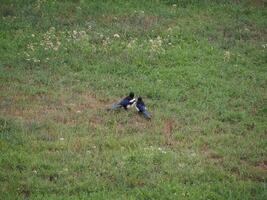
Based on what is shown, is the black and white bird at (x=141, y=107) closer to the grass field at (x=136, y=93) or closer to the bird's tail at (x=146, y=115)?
the bird's tail at (x=146, y=115)

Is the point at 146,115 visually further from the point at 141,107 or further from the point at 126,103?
the point at 126,103

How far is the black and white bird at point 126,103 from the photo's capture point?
1362cm

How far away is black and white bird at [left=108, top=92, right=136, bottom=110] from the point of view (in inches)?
536

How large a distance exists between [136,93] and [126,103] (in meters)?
1.32

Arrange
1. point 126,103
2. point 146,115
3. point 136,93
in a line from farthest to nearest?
Result: point 136,93 → point 126,103 → point 146,115

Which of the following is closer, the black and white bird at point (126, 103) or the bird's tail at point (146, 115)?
the bird's tail at point (146, 115)

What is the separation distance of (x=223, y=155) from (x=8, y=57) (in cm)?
778

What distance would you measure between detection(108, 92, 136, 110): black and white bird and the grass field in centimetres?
19

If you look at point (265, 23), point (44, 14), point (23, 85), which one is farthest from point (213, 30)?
point (23, 85)

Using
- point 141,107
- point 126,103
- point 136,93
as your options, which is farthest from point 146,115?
point 136,93

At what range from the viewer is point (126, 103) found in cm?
1361

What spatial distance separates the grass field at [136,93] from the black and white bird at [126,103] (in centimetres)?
19

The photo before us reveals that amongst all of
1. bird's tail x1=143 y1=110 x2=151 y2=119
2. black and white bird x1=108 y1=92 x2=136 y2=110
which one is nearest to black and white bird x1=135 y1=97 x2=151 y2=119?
bird's tail x1=143 y1=110 x2=151 y2=119

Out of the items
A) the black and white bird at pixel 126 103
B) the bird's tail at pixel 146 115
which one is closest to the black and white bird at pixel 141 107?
the bird's tail at pixel 146 115
